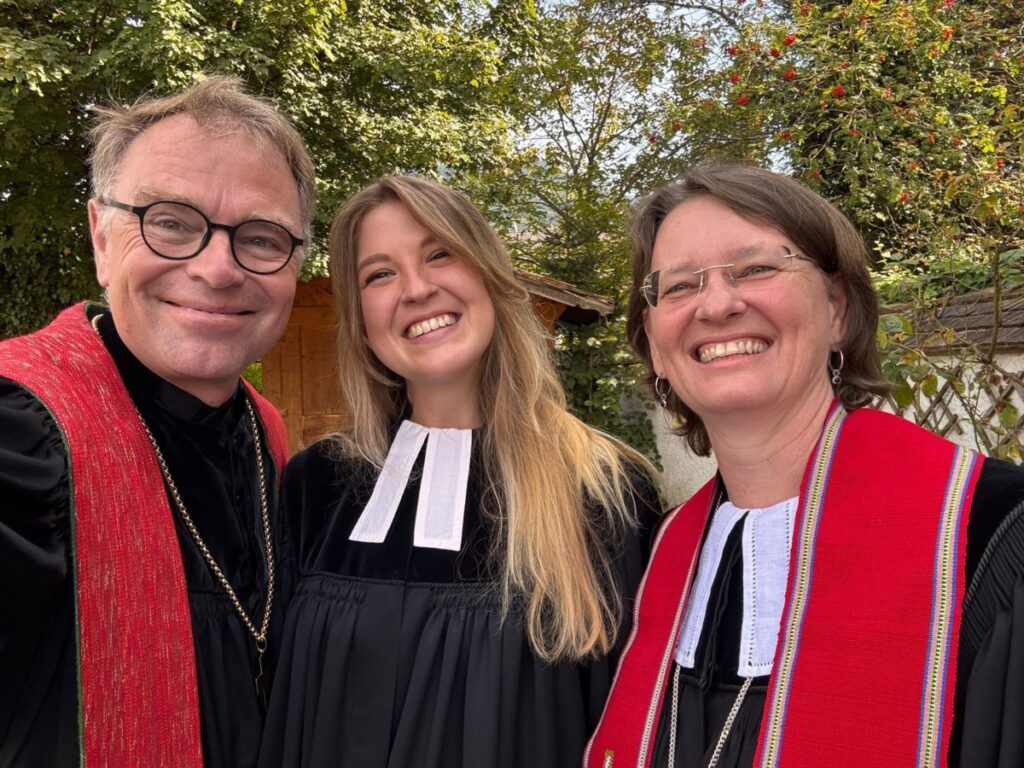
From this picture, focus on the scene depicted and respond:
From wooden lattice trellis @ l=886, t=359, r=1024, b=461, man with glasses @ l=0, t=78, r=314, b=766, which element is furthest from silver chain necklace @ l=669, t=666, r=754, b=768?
wooden lattice trellis @ l=886, t=359, r=1024, b=461

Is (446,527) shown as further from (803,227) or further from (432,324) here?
(803,227)

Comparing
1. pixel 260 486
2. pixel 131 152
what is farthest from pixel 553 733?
pixel 131 152

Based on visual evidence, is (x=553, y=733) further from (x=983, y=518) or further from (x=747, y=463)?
(x=983, y=518)

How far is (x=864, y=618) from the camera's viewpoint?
52.4 inches

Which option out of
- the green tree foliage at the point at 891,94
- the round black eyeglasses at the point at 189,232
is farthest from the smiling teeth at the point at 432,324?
the green tree foliage at the point at 891,94

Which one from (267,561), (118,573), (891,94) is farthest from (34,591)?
(891,94)

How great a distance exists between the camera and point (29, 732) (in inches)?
52.7

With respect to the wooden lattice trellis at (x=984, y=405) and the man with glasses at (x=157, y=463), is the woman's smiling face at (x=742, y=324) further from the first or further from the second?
the wooden lattice trellis at (x=984, y=405)

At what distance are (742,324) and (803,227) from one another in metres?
0.25

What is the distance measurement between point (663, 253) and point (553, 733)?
43.5 inches

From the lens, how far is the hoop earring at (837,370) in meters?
1.68

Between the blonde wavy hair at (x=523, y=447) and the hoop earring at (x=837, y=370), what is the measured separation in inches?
23.6

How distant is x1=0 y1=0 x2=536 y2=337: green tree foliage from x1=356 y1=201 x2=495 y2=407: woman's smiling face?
3.05m

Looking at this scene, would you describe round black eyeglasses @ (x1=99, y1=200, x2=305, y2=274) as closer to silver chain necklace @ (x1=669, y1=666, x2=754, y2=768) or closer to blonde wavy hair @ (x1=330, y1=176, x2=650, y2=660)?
blonde wavy hair @ (x1=330, y1=176, x2=650, y2=660)
